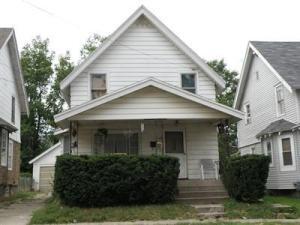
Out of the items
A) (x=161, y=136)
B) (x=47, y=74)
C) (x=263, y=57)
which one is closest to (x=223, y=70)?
(x=47, y=74)

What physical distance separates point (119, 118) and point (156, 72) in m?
4.13

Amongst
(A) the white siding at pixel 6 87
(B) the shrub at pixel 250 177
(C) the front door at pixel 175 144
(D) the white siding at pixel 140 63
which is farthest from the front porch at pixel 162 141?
(A) the white siding at pixel 6 87

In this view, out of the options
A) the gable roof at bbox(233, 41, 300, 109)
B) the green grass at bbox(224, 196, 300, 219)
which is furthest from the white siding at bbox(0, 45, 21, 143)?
the gable roof at bbox(233, 41, 300, 109)

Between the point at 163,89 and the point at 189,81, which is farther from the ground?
the point at 189,81

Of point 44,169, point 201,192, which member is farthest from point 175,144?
point 44,169

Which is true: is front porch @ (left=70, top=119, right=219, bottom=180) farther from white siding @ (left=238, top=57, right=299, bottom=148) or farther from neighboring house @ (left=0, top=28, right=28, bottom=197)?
white siding @ (left=238, top=57, right=299, bottom=148)

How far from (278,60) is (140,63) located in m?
8.52

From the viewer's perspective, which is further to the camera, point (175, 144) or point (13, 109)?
point (13, 109)

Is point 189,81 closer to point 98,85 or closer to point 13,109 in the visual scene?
point 98,85

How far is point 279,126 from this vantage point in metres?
22.4

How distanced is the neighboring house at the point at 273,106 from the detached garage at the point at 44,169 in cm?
1503

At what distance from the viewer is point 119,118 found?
1631 cm

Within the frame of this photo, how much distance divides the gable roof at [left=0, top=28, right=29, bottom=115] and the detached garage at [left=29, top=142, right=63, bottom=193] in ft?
26.6

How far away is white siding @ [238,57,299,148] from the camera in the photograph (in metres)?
22.5
